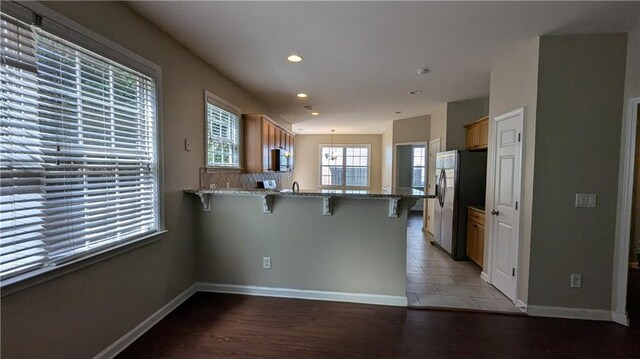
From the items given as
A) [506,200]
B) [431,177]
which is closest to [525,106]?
[506,200]

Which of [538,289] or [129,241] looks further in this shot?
[538,289]

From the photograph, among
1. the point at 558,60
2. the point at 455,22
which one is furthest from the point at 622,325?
the point at 455,22

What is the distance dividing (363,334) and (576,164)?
2512 mm

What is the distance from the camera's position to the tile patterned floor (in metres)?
2.97

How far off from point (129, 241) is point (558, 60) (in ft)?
13.3

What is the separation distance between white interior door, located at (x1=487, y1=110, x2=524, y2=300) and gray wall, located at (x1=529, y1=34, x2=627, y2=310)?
0.69ft

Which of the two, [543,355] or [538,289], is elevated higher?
[538,289]

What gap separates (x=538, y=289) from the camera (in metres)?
2.78

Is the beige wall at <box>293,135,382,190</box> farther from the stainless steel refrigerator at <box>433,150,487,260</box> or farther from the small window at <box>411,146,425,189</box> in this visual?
the stainless steel refrigerator at <box>433,150,487,260</box>

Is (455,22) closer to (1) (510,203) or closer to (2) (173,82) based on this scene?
(1) (510,203)

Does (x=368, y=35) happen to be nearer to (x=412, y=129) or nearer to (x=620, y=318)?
(x=620, y=318)

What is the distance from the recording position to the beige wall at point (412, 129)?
21.1ft

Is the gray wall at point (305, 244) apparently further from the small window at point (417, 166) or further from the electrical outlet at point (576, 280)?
the small window at point (417, 166)

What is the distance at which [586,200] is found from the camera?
2.67 meters
